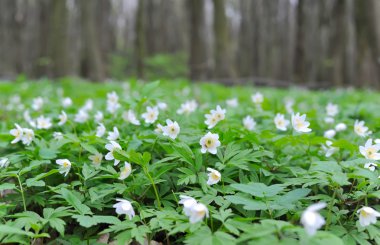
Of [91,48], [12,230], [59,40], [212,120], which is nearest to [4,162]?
[12,230]

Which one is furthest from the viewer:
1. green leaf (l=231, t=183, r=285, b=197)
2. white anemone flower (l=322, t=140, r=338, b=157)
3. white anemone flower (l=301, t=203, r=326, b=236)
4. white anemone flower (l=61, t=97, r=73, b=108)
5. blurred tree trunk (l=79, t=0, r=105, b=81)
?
blurred tree trunk (l=79, t=0, r=105, b=81)

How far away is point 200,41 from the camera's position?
1099 centimetres

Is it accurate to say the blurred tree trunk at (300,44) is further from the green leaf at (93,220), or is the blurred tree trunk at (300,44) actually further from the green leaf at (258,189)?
the green leaf at (93,220)

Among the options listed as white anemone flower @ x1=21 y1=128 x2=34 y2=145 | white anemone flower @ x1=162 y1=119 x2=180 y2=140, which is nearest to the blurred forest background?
white anemone flower @ x1=162 y1=119 x2=180 y2=140

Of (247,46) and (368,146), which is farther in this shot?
(247,46)

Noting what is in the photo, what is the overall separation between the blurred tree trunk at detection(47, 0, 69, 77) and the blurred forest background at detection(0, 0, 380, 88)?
25mm

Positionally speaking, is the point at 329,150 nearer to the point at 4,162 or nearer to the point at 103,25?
the point at 4,162

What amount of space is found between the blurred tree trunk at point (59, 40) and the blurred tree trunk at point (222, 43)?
3906 mm

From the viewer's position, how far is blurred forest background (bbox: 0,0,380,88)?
32.9ft

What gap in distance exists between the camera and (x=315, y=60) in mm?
23047

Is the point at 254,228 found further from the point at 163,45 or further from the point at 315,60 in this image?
the point at 163,45

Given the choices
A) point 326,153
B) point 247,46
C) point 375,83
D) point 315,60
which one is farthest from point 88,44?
point 247,46

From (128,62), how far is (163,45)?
16.8 ft

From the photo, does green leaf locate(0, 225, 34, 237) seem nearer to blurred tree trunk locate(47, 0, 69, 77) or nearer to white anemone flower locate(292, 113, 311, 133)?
white anemone flower locate(292, 113, 311, 133)
